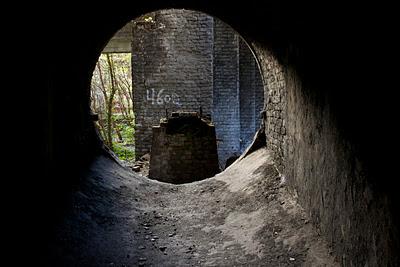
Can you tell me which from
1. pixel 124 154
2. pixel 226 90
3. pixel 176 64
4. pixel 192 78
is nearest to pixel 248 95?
pixel 226 90

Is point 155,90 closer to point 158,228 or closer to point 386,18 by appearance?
point 158,228

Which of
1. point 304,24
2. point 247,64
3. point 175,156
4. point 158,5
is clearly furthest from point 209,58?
point 304,24

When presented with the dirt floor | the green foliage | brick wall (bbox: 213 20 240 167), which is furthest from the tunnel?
the green foliage

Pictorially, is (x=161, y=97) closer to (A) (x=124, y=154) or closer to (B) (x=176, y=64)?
(B) (x=176, y=64)

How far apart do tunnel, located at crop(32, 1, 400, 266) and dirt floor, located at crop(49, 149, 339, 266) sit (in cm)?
4

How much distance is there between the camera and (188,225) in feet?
16.3

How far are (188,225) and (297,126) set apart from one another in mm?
1861

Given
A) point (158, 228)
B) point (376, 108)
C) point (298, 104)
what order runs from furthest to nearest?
1. point (158, 228)
2. point (298, 104)
3. point (376, 108)

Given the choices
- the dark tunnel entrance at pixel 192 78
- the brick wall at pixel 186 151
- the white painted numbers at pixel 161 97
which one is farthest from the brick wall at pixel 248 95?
the brick wall at pixel 186 151

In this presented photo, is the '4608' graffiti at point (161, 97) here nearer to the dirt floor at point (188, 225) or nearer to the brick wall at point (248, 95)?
the brick wall at point (248, 95)

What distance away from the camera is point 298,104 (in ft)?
14.8

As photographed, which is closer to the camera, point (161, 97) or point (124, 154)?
point (161, 97)

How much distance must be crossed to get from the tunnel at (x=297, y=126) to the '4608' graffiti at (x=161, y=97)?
5294mm

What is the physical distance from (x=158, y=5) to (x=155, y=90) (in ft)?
20.1
